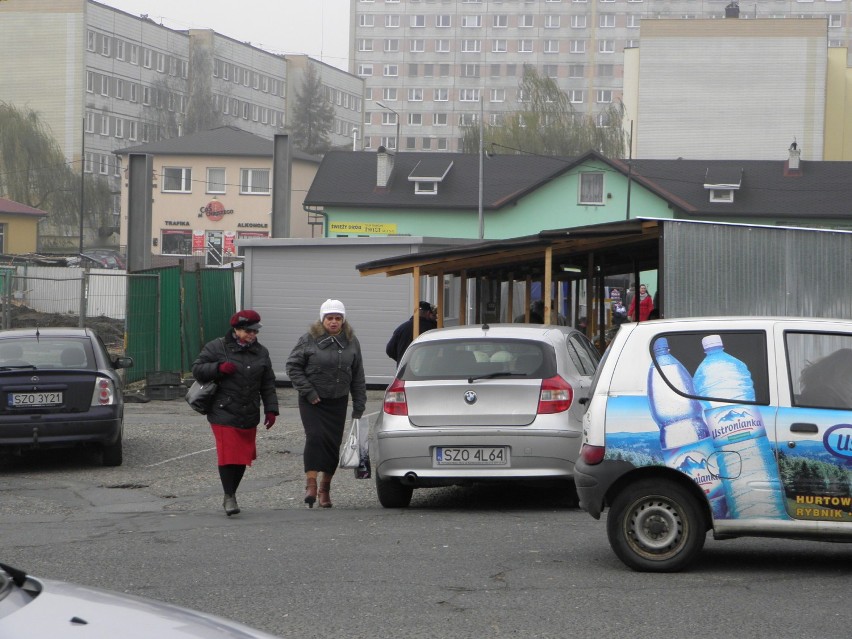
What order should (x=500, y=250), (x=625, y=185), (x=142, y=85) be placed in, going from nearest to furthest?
(x=500, y=250) → (x=625, y=185) → (x=142, y=85)

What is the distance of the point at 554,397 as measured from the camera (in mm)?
10391

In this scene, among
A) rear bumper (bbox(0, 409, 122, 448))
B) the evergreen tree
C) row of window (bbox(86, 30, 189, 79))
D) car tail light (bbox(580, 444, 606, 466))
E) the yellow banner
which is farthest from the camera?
the evergreen tree

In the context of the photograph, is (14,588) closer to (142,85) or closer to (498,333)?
(498,333)

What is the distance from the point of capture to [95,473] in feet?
44.7

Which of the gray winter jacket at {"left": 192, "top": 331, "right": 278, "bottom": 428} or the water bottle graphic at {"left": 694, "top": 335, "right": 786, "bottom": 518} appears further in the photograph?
the gray winter jacket at {"left": 192, "top": 331, "right": 278, "bottom": 428}

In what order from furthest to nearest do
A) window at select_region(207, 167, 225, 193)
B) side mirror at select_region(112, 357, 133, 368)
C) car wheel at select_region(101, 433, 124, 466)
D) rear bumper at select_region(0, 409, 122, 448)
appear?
window at select_region(207, 167, 225, 193) → side mirror at select_region(112, 357, 133, 368) → car wheel at select_region(101, 433, 124, 466) → rear bumper at select_region(0, 409, 122, 448)

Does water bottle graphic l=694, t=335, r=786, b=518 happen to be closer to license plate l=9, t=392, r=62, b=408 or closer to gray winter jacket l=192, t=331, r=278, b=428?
gray winter jacket l=192, t=331, r=278, b=428

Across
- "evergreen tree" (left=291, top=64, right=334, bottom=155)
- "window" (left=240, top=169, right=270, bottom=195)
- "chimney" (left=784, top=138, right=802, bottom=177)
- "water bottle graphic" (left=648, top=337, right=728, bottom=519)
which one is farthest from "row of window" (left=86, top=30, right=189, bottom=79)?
"water bottle graphic" (left=648, top=337, right=728, bottom=519)

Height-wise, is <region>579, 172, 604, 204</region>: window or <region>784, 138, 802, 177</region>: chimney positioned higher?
<region>784, 138, 802, 177</region>: chimney

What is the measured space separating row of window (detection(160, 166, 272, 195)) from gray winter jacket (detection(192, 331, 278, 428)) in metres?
72.0

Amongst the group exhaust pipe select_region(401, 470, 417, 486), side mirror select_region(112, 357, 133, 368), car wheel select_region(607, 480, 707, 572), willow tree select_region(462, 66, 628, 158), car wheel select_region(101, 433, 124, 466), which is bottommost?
car wheel select_region(101, 433, 124, 466)

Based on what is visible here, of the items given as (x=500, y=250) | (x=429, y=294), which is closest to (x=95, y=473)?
(x=500, y=250)

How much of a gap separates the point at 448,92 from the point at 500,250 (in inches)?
4909

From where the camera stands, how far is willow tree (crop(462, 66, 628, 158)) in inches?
3344
